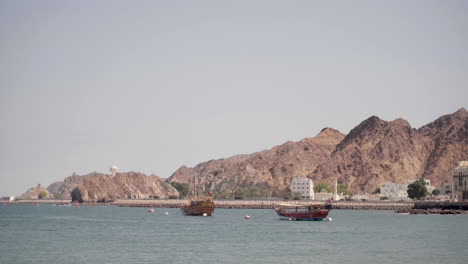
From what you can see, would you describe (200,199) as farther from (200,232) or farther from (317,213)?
(200,232)

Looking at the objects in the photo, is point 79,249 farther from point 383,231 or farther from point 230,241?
point 383,231

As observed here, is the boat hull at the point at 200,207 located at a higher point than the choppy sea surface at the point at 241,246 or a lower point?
higher

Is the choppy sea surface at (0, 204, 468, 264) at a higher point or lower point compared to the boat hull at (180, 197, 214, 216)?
lower

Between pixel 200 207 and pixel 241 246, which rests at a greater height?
pixel 200 207

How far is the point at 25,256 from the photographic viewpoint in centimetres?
7431

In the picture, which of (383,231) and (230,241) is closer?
(230,241)

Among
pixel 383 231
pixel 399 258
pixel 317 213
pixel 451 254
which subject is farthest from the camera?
pixel 317 213

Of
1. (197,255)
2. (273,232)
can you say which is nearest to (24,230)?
(273,232)

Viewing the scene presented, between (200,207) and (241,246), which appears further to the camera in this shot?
(200,207)

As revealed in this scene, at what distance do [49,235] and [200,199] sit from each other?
260ft

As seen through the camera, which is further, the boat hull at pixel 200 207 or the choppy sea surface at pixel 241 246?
the boat hull at pixel 200 207

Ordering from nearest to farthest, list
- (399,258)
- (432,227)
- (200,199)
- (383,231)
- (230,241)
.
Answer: (399,258) < (230,241) < (383,231) < (432,227) < (200,199)

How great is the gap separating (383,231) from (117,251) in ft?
167

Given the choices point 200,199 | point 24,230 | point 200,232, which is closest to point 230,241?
point 200,232
